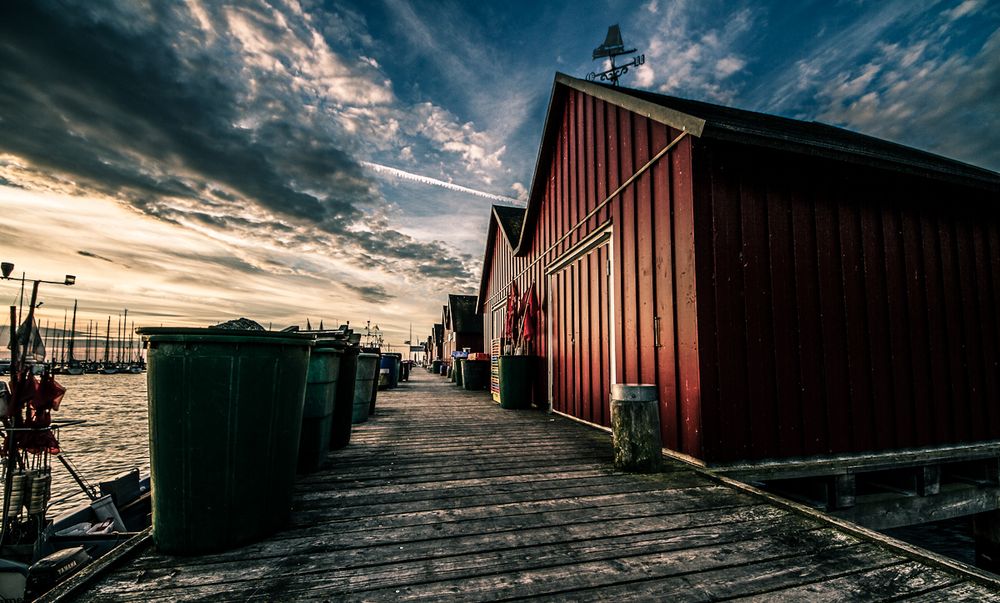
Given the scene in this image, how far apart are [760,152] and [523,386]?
5933 millimetres

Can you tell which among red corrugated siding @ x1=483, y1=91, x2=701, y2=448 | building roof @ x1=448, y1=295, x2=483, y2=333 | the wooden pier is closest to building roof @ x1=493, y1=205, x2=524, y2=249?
red corrugated siding @ x1=483, y1=91, x2=701, y2=448

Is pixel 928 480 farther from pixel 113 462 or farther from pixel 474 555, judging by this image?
pixel 113 462

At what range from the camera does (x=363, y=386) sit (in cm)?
682

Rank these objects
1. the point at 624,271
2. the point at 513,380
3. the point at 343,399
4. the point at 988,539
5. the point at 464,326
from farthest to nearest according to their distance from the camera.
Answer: the point at 464,326
the point at 513,380
the point at 988,539
the point at 624,271
the point at 343,399

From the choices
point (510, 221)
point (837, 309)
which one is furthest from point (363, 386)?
point (510, 221)

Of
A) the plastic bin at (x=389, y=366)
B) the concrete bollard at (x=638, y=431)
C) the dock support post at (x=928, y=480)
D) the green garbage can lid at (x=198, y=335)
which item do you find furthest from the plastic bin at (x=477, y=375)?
the green garbage can lid at (x=198, y=335)

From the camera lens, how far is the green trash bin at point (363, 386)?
666cm

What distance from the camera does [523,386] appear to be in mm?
8789

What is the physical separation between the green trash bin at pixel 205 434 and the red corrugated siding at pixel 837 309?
3.55 m

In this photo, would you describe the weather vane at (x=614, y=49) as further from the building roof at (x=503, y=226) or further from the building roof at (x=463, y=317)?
the building roof at (x=463, y=317)

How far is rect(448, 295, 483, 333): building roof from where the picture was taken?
31.2m

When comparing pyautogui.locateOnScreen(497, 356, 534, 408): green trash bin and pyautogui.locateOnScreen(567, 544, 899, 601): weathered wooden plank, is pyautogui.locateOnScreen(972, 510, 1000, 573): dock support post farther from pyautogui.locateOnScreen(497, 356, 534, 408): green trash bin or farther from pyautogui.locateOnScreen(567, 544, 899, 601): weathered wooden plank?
pyautogui.locateOnScreen(497, 356, 534, 408): green trash bin

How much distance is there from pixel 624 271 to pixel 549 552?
3.87 metres

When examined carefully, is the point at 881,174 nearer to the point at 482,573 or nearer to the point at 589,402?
the point at 589,402
